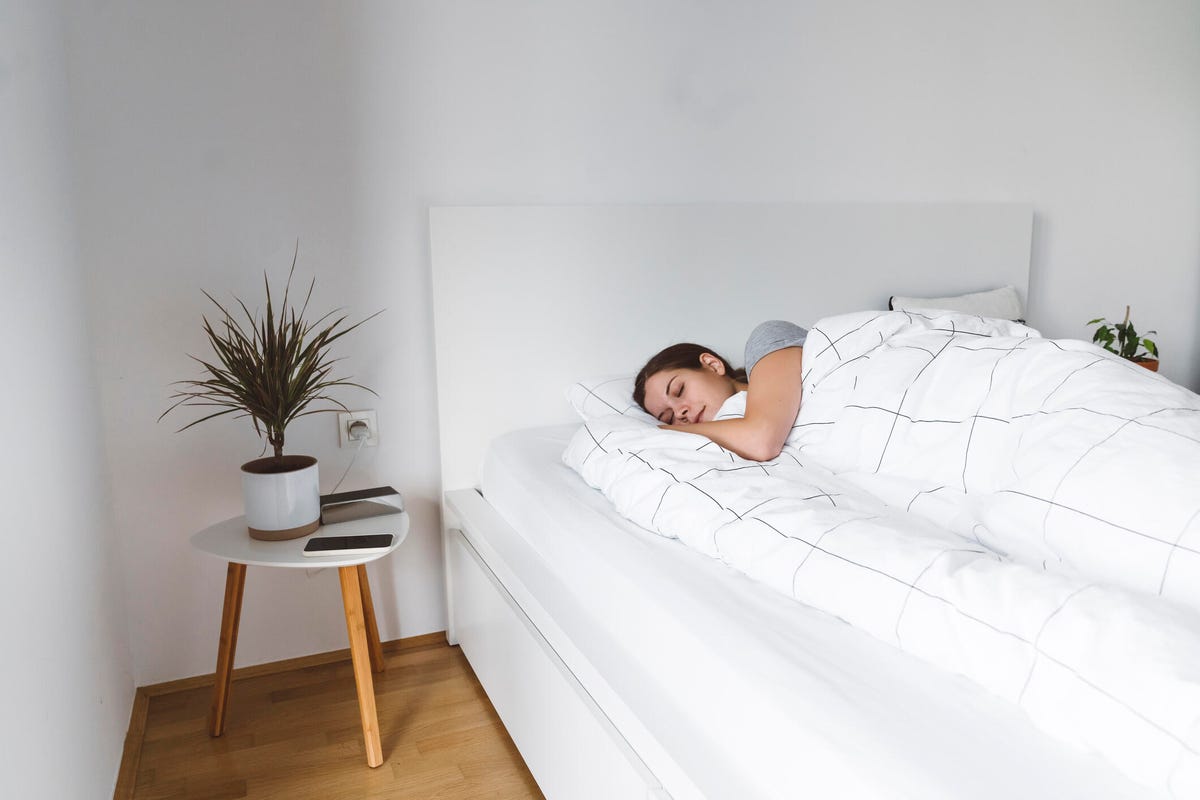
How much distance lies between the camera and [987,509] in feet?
3.73

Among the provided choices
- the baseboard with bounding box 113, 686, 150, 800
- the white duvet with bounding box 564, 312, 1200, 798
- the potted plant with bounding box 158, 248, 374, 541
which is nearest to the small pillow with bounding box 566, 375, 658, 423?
the white duvet with bounding box 564, 312, 1200, 798

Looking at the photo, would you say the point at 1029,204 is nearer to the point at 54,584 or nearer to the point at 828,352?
the point at 828,352

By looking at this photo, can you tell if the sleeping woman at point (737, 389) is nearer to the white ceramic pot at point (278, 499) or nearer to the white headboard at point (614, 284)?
the white headboard at point (614, 284)

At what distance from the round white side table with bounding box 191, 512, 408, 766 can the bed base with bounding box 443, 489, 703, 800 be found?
21 centimetres

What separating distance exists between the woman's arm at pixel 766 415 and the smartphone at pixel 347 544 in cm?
62

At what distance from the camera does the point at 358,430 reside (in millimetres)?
2025

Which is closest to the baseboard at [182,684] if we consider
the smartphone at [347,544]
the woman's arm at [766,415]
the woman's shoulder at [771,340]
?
the smartphone at [347,544]

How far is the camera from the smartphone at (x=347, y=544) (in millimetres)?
1627

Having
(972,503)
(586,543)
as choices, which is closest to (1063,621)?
(972,503)

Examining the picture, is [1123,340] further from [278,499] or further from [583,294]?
[278,499]

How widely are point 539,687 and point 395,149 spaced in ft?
4.13

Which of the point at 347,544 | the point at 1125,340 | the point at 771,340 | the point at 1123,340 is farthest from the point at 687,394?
the point at 1125,340

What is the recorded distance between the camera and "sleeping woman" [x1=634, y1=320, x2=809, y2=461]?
161 centimetres

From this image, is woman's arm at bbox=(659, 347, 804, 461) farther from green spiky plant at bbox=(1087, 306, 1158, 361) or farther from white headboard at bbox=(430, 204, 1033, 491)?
green spiky plant at bbox=(1087, 306, 1158, 361)
